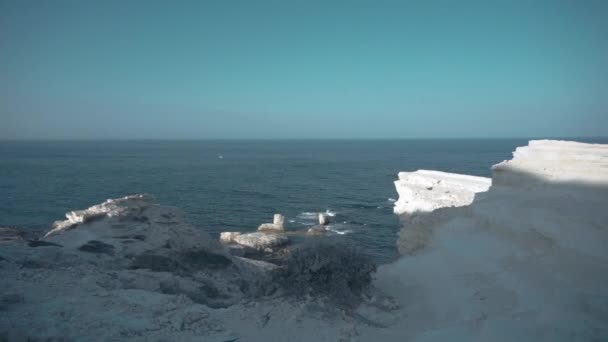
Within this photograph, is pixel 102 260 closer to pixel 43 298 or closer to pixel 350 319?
pixel 43 298

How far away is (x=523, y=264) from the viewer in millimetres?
10914

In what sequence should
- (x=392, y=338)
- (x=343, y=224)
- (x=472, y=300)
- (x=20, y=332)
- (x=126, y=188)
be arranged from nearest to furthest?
(x=20, y=332)
(x=392, y=338)
(x=472, y=300)
(x=343, y=224)
(x=126, y=188)

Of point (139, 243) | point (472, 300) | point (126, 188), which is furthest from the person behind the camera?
point (126, 188)

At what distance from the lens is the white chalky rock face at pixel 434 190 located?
28.3 meters

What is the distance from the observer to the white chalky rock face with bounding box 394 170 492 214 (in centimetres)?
2833

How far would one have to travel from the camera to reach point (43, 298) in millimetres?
8727

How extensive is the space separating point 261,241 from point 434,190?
15.3 metres

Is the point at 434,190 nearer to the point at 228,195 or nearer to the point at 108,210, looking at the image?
the point at 108,210

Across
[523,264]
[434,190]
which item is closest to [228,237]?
[434,190]

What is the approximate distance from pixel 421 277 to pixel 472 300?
2781 mm

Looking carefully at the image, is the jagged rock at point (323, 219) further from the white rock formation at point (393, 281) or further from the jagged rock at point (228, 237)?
the white rock formation at point (393, 281)

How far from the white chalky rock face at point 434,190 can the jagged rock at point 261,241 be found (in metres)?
12.3

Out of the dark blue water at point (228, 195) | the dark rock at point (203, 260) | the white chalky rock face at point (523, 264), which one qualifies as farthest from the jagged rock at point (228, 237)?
the white chalky rock face at point (523, 264)

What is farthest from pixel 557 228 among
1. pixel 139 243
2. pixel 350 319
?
pixel 139 243
